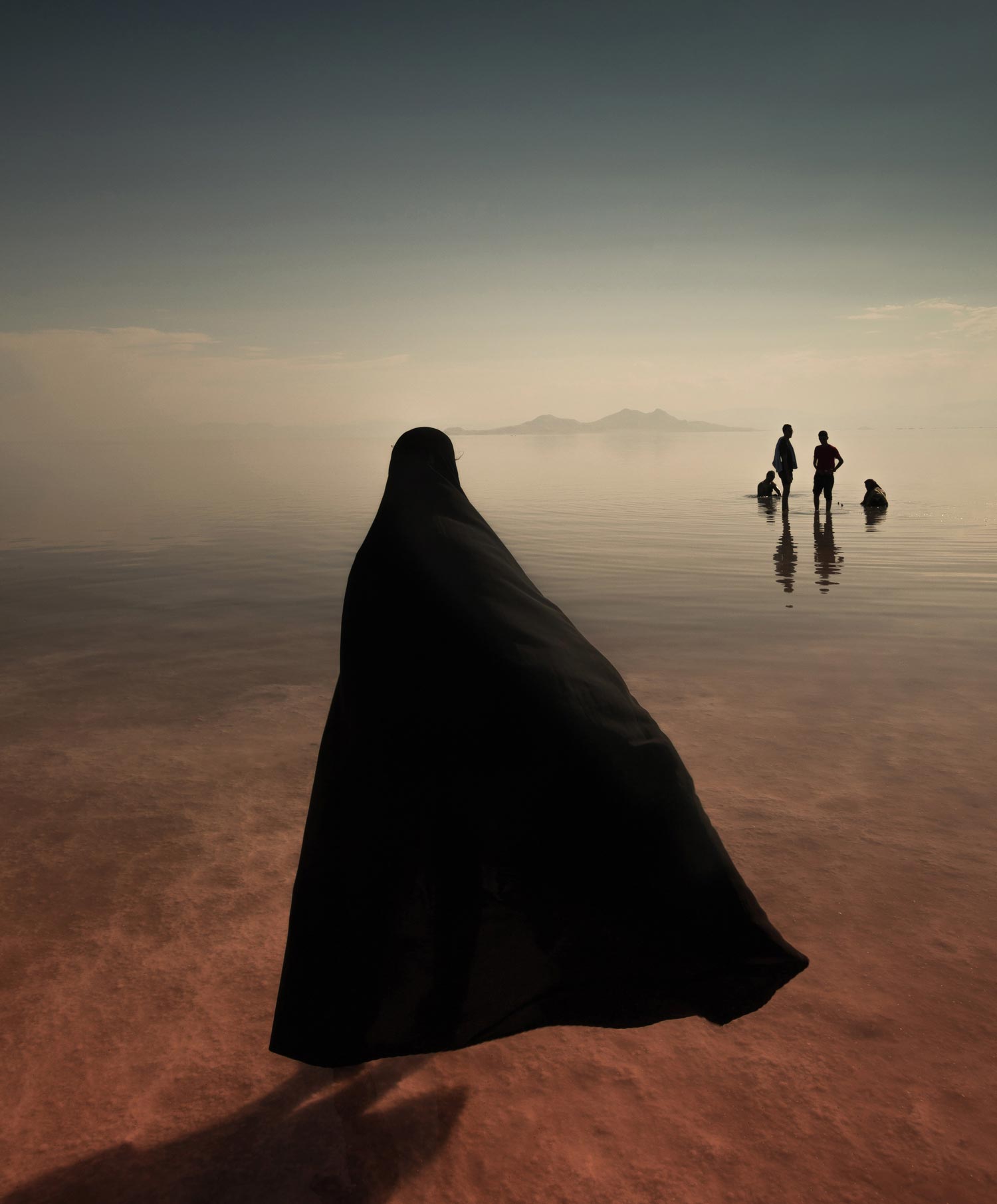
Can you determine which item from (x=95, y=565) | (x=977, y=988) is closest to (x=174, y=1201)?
(x=977, y=988)

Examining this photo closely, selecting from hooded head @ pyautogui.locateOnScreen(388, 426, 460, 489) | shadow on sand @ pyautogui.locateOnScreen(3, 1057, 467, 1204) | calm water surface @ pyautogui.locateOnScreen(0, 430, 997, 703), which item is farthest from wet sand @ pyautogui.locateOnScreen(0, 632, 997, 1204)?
calm water surface @ pyautogui.locateOnScreen(0, 430, 997, 703)

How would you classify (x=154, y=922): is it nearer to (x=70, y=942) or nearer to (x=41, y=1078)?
(x=70, y=942)

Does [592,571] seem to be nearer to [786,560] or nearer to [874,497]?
[786,560]

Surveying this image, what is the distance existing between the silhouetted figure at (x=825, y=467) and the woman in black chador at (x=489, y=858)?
60.5 feet

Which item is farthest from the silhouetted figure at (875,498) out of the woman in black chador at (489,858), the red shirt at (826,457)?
the woman in black chador at (489,858)

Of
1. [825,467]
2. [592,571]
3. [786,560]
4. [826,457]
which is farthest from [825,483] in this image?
[592,571]

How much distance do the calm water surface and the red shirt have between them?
1212 millimetres

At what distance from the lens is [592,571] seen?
13.2m

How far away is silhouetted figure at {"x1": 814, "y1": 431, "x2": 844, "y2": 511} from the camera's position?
64.8 feet

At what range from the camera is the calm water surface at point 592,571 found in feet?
28.4

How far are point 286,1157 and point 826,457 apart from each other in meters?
19.9

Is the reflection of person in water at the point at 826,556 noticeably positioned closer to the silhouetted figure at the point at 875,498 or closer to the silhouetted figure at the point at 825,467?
the silhouetted figure at the point at 825,467

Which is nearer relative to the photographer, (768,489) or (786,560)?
(786,560)

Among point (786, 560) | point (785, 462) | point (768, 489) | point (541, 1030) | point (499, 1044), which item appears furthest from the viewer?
point (768, 489)
